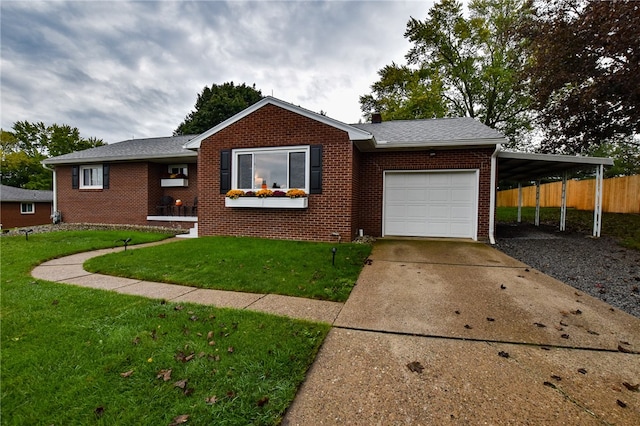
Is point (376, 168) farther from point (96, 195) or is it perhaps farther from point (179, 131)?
point (179, 131)

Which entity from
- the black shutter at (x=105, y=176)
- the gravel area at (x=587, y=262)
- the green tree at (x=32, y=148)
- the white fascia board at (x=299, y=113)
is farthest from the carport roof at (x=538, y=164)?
the green tree at (x=32, y=148)

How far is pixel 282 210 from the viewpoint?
7.87 m

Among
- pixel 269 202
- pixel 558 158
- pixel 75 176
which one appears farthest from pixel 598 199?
pixel 75 176

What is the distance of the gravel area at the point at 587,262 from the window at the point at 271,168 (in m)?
5.52

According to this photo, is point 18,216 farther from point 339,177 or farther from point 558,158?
point 558,158

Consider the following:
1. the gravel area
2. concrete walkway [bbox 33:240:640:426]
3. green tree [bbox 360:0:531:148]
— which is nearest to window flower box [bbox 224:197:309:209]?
concrete walkway [bbox 33:240:640:426]

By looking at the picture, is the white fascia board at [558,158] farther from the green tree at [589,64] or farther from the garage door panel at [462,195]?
the green tree at [589,64]

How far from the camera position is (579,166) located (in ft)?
30.3

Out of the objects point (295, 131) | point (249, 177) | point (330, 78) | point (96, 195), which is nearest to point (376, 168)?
point (295, 131)

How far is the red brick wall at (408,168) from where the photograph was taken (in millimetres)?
A: 7770

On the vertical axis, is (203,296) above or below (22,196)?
below

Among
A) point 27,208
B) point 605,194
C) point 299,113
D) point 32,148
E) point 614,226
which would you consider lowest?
point 27,208

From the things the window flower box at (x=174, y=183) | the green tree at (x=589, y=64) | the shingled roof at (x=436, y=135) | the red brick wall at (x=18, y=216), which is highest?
the green tree at (x=589, y=64)

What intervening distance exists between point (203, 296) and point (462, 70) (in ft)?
76.3
